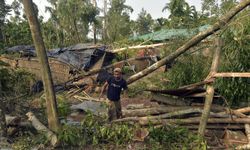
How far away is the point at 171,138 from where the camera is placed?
766 centimetres

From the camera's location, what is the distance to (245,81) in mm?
8523

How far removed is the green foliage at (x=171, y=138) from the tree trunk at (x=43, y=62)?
214 cm

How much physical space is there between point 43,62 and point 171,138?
320cm

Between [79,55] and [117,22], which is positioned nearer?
[79,55]

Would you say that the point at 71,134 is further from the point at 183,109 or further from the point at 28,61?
the point at 28,61

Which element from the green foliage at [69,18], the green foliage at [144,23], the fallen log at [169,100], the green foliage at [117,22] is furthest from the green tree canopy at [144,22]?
the fallen log at [169,100]

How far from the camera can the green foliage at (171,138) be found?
24.2ft

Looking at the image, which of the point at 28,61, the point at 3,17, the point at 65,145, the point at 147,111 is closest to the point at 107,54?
the point at 28,61

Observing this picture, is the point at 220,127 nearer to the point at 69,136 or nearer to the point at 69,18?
the point at 69,136

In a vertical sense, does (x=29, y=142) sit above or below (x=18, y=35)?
below

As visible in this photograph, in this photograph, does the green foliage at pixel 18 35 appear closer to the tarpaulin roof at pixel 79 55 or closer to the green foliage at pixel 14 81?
the tarpaulin roof at pixel 79 55

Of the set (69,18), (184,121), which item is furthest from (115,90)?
(69,18)

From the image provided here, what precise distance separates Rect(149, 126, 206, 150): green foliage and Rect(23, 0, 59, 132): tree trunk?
2.14 m

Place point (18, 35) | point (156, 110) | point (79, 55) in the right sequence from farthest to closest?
point (18, 35), point (79, 55), point (156, 110)
